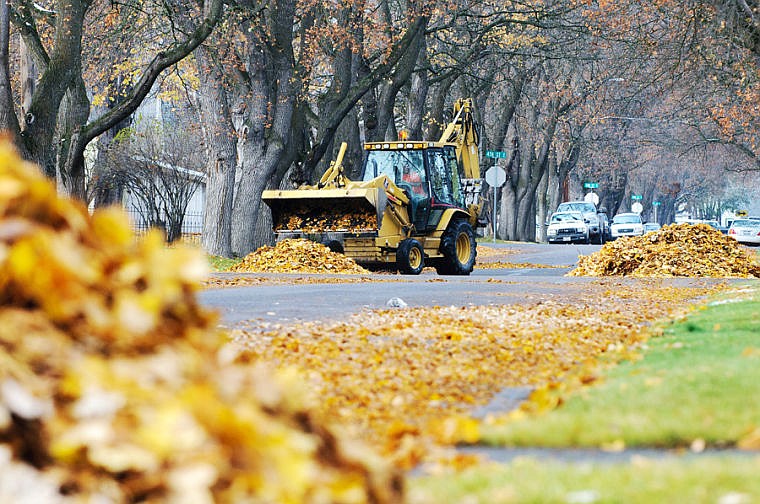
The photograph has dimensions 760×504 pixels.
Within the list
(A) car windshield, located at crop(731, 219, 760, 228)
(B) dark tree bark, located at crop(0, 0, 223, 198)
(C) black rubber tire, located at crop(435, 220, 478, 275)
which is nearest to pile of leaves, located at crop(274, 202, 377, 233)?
(C) black rubber tire, located at crop(435, 220, 478, 275)

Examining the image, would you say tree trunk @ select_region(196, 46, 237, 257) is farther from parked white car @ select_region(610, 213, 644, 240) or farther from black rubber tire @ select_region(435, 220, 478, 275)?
parked white car @ select_region(610, 213, 644, 240)

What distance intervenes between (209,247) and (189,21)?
6.16 metres

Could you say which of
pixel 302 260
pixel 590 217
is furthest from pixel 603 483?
pixel 590 217

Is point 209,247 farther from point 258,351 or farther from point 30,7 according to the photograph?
point 258,351

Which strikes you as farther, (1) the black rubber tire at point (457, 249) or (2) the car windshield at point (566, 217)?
(2) the car windshield at point (566, 217)

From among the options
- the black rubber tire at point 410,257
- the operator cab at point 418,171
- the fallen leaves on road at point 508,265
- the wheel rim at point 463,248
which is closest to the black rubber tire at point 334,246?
the black rubber tire at point 410,257

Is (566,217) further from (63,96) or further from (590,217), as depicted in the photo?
(63,96)

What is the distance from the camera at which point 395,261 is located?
80.1 ft

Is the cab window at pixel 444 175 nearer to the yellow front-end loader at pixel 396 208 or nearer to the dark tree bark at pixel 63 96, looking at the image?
the yellow front-end loader at pixel 396 208

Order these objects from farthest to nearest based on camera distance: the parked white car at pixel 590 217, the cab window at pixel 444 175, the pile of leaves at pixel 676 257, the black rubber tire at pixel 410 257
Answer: the parked white car at pixel 590 217
the cab window at pixel 444 175
the black rubber tire at pixel 410 257
the pile of leaves at pixel 676 257

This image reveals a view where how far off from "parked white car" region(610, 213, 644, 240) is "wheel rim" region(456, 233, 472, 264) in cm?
3399

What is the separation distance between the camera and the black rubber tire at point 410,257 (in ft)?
79.3

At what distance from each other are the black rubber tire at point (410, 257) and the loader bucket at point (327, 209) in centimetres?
90

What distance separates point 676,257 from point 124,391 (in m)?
22.8
